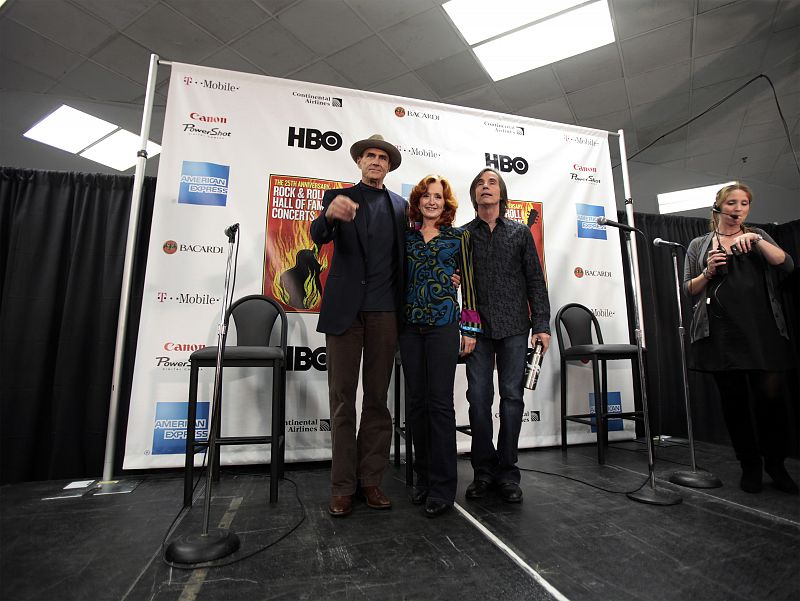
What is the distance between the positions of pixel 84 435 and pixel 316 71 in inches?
Answer: 142

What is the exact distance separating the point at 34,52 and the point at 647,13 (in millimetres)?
5350

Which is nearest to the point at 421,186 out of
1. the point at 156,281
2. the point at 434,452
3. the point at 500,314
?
the point at 500,314

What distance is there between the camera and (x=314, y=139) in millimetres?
2727

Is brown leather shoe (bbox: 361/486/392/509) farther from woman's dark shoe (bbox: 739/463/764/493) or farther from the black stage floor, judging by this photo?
woman's dark shoe (bbox: 739/463/764/493)

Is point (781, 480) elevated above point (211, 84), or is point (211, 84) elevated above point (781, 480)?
point (211, 84)

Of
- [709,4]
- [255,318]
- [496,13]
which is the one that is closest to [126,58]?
[255,318]

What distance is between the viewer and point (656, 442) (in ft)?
10.2

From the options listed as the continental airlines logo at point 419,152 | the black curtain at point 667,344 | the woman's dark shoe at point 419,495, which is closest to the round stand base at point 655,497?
the woman's dark shoe at point 419,495

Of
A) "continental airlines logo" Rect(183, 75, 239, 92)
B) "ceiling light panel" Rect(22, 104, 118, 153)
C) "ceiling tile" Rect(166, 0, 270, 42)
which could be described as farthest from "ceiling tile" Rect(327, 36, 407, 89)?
"ceiling light panel" Rect(22, 104, 118, 153)

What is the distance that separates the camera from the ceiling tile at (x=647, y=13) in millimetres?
3373

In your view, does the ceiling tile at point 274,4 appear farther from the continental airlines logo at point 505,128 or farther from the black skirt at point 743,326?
the black skirt at point 743,326

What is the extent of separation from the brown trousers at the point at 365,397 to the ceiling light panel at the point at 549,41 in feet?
10.8

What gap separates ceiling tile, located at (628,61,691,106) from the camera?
13.6 feet

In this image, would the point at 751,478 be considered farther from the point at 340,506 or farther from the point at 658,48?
the point at 658,48
